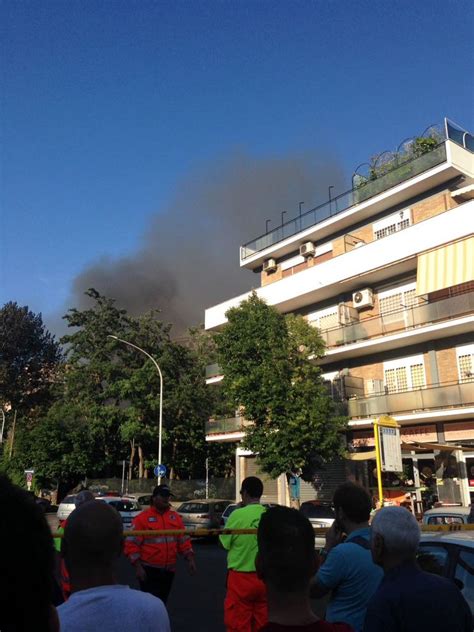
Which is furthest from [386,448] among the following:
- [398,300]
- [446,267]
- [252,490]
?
[398,300]

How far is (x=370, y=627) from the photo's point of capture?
2305 millimetres

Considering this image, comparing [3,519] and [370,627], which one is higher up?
[3,519]

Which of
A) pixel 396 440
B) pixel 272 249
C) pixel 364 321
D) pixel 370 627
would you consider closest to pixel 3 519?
pixel 370 627

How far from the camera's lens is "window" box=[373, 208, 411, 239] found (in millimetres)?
24969

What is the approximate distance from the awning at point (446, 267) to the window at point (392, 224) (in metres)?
2.95

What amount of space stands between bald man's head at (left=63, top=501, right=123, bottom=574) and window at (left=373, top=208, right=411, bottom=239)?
2391cm

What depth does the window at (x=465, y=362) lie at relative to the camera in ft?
69.2

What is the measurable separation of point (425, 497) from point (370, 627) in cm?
2085

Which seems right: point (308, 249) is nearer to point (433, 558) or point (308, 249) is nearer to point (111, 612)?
point (433, 558)

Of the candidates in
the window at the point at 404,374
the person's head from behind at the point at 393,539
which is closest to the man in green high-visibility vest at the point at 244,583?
the person's head from behind at the point at 393,539

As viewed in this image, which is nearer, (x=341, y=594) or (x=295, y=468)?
(x=341, y=594)

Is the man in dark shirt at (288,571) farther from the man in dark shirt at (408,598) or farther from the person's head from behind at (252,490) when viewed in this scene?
the person's head from behind at (252,490)

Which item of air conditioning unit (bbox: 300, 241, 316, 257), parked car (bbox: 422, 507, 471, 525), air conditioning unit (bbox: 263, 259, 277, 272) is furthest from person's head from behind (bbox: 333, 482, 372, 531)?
air conditioning unit (bbox: 263, 259, 277, 272)

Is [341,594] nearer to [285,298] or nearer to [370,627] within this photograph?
[370,627]
